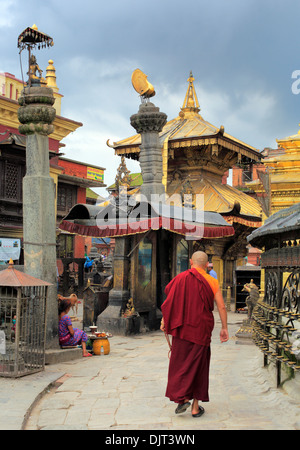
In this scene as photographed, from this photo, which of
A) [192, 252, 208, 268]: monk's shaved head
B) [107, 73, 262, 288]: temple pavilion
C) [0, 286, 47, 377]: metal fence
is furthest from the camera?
[107, 73, 262, 288]: temple pavilion

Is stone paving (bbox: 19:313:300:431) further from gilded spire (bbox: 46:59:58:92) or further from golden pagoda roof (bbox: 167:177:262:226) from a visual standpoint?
gilded spire (bbox: 46:59:58:92)

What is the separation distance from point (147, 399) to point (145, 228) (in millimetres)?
5813

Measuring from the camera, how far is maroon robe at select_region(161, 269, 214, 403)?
5660mm

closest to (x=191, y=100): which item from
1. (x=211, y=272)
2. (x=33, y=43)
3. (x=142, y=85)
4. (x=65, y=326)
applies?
(x=142, y=85)

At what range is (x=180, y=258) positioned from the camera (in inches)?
583

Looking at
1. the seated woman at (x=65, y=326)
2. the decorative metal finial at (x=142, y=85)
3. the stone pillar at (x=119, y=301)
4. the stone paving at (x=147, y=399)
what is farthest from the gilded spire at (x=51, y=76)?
the stone paving at (x=147, y=399)

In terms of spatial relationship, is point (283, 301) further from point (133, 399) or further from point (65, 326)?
point (65, 326)

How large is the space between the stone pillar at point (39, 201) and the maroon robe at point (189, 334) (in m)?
3.77

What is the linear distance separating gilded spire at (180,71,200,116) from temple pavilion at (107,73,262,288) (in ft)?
0.18

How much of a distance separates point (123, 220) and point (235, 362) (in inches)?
186

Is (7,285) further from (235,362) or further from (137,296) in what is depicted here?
(137,296)

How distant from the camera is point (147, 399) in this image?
21.5ft

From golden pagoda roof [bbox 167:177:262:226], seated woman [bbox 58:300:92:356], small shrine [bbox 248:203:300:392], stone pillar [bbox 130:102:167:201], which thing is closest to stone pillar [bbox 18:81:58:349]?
seated woman [bbox 58:300:92:356]
